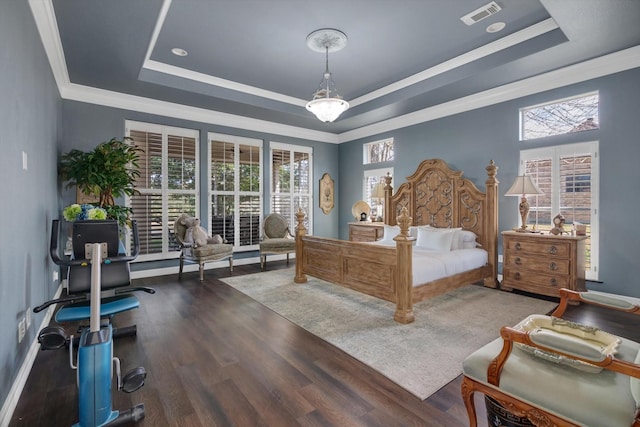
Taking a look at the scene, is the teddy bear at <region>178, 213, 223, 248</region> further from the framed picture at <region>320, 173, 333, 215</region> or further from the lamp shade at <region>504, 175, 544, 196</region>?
the lamp shade at <region>504, 175, 544, 196</region>

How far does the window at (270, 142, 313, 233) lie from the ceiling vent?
4.34 m

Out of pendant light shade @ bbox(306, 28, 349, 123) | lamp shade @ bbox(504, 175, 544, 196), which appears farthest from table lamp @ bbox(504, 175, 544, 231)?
pendant light shade @ bbox(306, 28, 349, 123)

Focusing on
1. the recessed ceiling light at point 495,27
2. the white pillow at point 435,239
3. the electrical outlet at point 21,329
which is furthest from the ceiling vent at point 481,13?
the electrical outlet at point 21,329

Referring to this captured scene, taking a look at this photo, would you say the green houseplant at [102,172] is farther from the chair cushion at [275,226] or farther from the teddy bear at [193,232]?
the chair cushion at [275,226]

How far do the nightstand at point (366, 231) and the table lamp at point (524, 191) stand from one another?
7.59 ft

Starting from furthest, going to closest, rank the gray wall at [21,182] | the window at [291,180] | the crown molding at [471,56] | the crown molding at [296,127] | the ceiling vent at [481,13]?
the window at [291,180] < the crown molding at [471,56] < the crown molding at [296,127] < the ceiling vent at [481,13] < the gray wall at [21,182]

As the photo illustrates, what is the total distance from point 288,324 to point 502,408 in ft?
6.98

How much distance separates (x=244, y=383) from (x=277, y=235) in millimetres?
4355

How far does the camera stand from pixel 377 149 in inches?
278

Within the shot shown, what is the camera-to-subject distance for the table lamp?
4211mm

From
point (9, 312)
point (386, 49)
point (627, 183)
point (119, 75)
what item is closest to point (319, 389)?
point (9, 312)

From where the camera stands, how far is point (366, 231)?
6.31m

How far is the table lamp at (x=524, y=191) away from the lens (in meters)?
4.21

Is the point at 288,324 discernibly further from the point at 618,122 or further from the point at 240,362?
the point at 618,122
